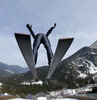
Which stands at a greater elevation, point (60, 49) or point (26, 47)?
point (26, 47)

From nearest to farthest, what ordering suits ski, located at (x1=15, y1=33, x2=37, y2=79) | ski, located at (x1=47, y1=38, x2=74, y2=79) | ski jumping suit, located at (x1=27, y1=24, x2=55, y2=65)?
ski, located at (x1=15, y1=33, x2=37, y2=79) → ski, located at (x1=47, y1=38, x2=74, y2=79) → ski jumping suit, located at (x1=27, y1=24, x2=55, y2=65)

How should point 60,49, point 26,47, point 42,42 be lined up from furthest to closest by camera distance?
point 42,42
point 60,49
point 26,47

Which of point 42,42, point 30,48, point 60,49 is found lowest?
point 60,49

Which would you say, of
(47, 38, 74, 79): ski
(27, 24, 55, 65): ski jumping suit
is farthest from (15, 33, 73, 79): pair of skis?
(27, 24, 55, 65): ski jumping suit

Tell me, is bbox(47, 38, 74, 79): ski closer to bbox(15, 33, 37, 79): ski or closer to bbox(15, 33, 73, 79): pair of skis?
bbox(15, 33, 73, 79): pair of skis

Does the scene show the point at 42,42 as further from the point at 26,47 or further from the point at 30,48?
the point at 26,47

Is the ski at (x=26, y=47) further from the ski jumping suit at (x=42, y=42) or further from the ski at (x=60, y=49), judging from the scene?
the ski at (x=60, y=49)

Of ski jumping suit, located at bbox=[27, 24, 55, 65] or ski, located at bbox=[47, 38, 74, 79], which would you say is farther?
ski jumping suit, located at bbox=[27, 24, 55, 65]

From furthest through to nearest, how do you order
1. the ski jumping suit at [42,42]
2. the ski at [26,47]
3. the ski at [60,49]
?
1. the ski jumping suit at [42,42]
2. the ski at [60,49]
3. the ski at [26,47]

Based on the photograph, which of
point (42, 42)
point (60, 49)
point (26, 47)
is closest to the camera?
point (26, 47)

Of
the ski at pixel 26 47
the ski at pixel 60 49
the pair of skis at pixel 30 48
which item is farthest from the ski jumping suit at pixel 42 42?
the ski at pixel 26 47

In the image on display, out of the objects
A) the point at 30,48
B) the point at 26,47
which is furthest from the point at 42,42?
the point at 26,47

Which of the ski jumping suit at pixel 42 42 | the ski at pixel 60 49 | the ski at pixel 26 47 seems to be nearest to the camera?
the ski at pixel 26 47

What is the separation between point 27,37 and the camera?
46.3ft
